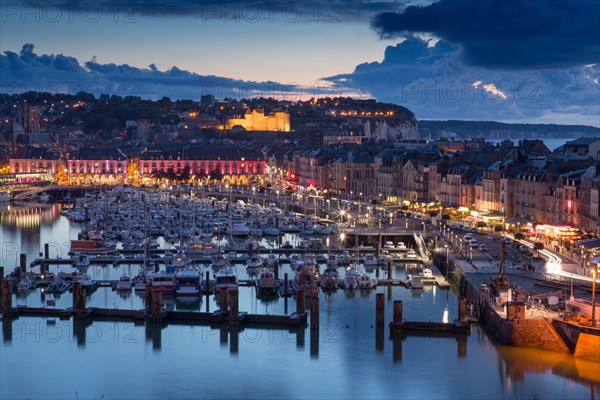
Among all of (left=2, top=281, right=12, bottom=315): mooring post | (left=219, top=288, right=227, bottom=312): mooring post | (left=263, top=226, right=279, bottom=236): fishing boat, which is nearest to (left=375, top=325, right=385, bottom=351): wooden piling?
(left=219, top=288, right=227, bottom=312): mooring post

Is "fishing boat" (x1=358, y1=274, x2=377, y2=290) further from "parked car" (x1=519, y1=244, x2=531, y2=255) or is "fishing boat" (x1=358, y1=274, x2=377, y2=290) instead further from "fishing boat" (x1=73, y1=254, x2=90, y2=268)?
"fishing boat" (x1=73, y1=254, x2=90, y2=268)

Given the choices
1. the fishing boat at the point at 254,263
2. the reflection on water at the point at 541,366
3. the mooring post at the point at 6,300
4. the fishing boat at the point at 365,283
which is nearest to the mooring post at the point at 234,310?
the mooring post at the point at 6,300

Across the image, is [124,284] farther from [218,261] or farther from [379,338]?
[379,338]

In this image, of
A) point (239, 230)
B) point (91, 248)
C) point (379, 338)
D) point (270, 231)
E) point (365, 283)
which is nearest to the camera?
point (379, 338)

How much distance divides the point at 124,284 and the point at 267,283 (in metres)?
4.19

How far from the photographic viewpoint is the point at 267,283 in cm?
3469

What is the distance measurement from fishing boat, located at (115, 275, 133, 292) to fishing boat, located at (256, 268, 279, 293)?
12.3 feet

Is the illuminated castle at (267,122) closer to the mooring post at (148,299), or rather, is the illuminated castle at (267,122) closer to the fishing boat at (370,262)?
the fishing boat at (370,262)

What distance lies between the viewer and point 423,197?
61562 millimetres

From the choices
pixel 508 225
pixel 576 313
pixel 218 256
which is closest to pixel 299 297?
pixel 576 313

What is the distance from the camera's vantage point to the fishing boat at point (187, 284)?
3378 cm

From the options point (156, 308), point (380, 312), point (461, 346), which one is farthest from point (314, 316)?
point (156, 308)

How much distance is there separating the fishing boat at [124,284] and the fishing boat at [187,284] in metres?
1.46

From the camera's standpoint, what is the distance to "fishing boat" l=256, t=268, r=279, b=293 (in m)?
34.5
